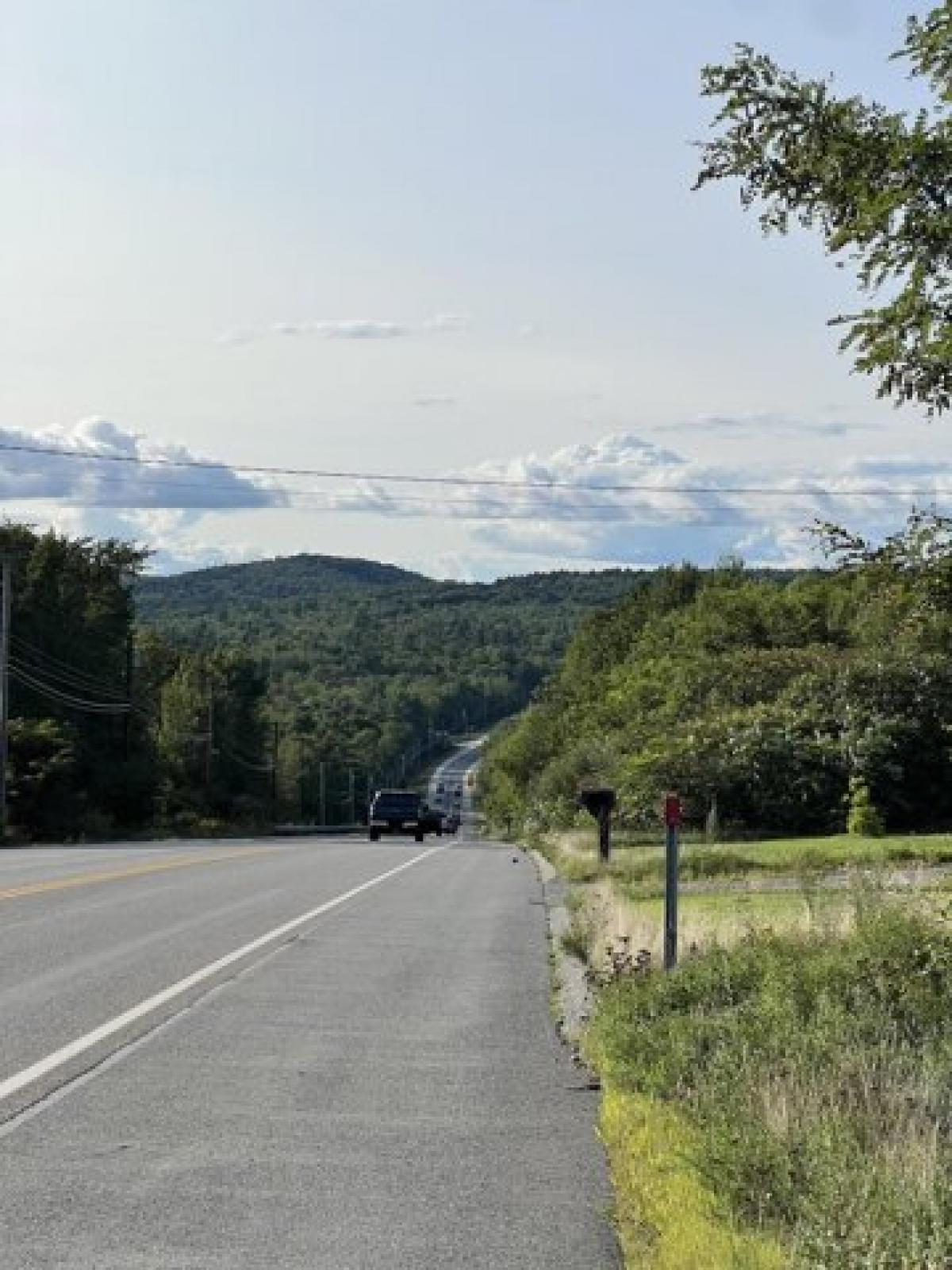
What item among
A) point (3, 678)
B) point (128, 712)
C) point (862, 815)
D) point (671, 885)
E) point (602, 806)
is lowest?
point (862, 815)

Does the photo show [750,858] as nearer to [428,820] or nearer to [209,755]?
[428,820]

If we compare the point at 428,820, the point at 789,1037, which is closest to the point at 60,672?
the point at 428,820

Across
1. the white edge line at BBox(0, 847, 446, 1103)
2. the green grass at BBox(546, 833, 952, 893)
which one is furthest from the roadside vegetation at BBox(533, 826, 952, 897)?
the white edge line at BBox(0, 847, 446, 1103)

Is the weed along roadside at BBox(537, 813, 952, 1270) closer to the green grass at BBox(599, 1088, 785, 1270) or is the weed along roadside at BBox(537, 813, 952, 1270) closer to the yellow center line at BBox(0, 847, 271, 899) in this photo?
the green grass at BBox(599, 1088, 785, 1270)

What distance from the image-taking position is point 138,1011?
12250 mm

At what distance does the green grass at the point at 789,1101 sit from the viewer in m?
5.54

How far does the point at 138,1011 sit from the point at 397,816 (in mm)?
46556

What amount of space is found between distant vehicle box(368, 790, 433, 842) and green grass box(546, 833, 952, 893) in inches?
871

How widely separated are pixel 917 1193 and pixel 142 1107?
4.48 meters

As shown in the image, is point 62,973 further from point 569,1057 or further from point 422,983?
point 569,1057

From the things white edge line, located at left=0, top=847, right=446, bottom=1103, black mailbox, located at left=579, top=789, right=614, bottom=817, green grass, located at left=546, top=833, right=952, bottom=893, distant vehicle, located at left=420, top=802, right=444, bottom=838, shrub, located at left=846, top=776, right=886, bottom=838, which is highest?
black mailbox, located at left=579, top=789, right=614, bottom=817

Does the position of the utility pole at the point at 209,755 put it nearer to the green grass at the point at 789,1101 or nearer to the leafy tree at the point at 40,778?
the leafy tree at the point at 40,778

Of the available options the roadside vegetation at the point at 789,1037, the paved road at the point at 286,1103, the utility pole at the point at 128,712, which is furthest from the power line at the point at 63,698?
the paved road at the point at 286,1103

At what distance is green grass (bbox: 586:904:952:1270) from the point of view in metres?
5.54
